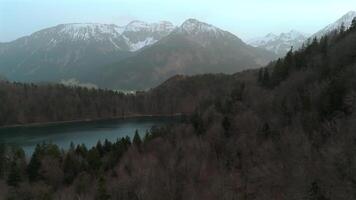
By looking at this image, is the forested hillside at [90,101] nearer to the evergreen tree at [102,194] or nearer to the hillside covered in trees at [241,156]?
the hillside covered in trees at [241,156]

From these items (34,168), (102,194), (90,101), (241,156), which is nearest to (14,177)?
(34,168)

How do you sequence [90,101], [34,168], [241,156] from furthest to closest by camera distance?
[90,101] < [34,168] < [241,156]

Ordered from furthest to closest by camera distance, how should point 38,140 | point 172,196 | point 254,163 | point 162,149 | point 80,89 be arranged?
point 80,89
point 38,140
point 162,149
point 254,163
point 172,196

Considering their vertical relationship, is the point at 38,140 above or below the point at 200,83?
below

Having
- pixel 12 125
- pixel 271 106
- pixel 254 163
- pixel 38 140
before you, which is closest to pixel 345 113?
pixel 254 163

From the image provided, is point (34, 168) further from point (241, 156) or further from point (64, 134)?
point (64, 134)

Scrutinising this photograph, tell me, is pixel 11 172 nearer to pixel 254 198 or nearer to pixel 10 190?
pixel 10 190

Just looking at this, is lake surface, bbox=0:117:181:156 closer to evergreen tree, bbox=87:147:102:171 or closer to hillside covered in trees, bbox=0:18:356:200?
hillside covered in trees, bbox=0:18:356:200

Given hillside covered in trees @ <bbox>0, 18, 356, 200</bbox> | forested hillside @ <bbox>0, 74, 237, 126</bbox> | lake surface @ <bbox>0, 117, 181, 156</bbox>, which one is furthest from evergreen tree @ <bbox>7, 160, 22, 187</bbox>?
forested hillside @ <bbox>0, 74, 237, 126</bbox>

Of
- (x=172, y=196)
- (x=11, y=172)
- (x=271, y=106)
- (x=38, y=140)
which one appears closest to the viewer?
(x=172, y=196)
